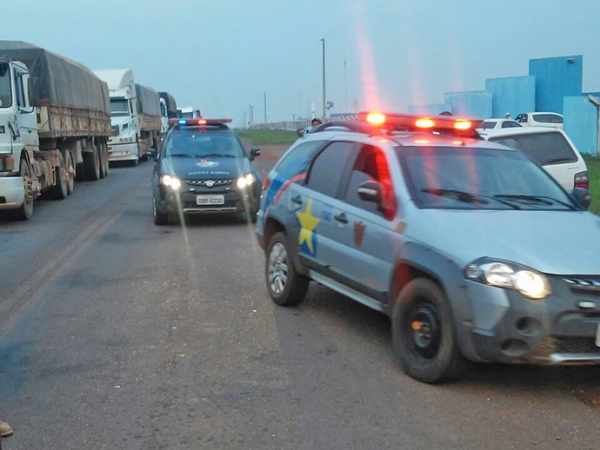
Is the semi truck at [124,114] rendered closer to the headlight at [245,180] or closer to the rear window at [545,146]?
the headlight at [245,180]

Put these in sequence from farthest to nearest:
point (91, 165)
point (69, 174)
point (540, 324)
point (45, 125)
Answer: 1. point (91, 165)
2. point (69, 174)
3. point (45, 125)
4. point (540, 324)

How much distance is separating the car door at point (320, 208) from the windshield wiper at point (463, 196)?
95cm

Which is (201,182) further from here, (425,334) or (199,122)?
(425,334)

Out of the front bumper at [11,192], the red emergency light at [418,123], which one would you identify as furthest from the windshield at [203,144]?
the red emergency light at [418,123]

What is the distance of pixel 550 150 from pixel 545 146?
0.09m

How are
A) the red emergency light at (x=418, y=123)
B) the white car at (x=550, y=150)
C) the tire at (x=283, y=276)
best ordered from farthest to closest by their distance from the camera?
the white car at (x=550, y=150)
the tire at (x=283, y=276)
the red emergency light at (x=418, y=123)

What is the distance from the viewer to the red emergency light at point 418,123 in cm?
715

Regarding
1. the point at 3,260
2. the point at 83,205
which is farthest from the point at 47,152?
the point at 3,260

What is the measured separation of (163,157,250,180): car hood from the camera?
13.5 meters

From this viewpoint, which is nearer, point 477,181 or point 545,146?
point 477,181

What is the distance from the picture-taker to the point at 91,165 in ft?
84.9

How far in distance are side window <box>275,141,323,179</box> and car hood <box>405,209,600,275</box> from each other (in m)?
2.14

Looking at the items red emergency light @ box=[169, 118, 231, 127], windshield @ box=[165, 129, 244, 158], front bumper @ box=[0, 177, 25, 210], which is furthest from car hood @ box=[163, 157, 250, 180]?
front bumper @ box=[0, 177, 25, 210]

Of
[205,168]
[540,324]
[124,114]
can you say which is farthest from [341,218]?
[124,114]
